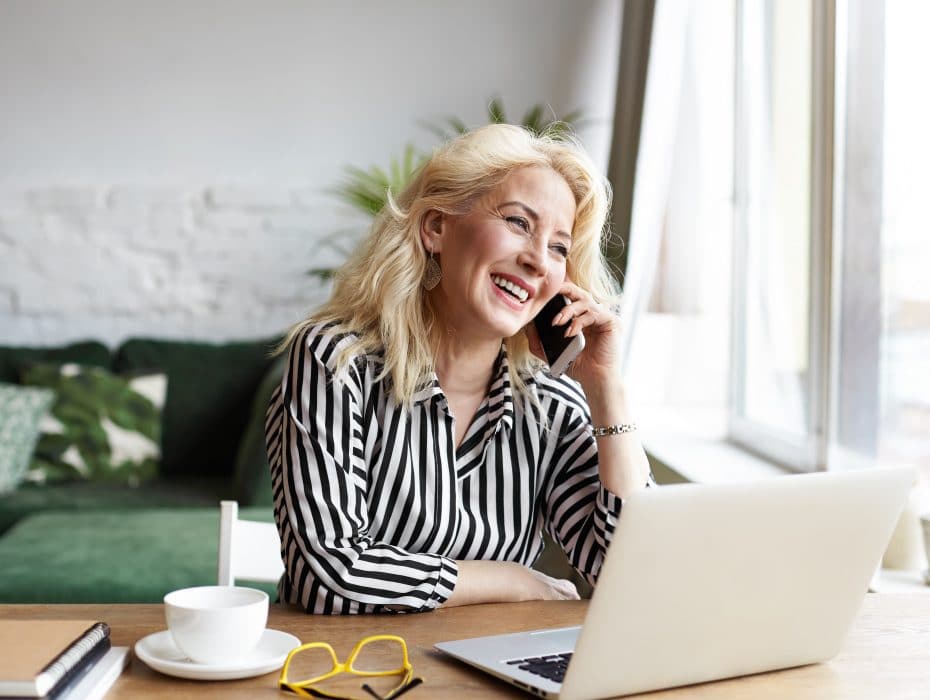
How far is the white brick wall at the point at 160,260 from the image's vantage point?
421 cm

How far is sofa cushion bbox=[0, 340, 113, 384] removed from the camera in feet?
12.7

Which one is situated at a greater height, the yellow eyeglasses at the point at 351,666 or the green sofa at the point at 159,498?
the yellow eyeglasses at the point at 351,666

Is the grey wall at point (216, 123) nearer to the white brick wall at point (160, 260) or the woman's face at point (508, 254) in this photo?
the white brick wall at point (160, 260)

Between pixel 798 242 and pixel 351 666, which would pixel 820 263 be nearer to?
pixel 798 242

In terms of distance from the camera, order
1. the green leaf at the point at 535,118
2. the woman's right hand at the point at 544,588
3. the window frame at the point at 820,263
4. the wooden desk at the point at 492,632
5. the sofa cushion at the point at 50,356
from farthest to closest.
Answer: the green leaf at the point at 535,118
the sofa cushion at the point at 50,356
the window frame at the point at 820,263
the woman's right hand at the point at 544,588
the wooden desk at the point at 492,632

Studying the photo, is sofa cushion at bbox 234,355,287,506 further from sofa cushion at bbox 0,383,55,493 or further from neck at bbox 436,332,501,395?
neck at bbox 436,332,501,395

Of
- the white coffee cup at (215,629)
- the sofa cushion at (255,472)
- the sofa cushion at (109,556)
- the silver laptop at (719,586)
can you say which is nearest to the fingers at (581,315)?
the silver laptop at (719,586)

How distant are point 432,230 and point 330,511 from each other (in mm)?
531

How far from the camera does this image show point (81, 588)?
2523 mm

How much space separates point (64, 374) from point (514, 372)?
2531 millimetres

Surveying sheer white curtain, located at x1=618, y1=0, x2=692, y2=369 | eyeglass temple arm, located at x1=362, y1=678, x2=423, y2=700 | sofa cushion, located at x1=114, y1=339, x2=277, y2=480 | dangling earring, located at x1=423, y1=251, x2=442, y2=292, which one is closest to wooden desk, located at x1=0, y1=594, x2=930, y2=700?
eyeglass temple arm, located at x1=362, y1=678, x2=423, y2=700

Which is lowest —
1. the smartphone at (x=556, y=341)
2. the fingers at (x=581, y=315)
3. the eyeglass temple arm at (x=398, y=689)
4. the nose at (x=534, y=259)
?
the eyeglass temple arm at (x=398, y=689)

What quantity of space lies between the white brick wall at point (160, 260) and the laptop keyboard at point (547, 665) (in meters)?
3.36

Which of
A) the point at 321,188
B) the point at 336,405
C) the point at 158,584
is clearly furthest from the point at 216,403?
the point at 336,405
